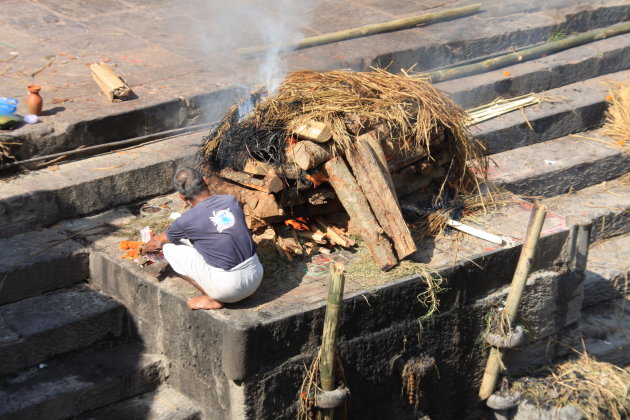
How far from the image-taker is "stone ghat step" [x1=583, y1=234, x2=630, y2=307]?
8406 millimetres

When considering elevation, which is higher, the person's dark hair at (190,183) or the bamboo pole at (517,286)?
the person's dark hair at (190,183)

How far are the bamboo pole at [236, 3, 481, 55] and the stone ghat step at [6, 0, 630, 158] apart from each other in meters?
0.10

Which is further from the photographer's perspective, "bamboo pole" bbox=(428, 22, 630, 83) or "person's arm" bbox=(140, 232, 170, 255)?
"bamboo pole" bbox=(428, 22, 630, 83)

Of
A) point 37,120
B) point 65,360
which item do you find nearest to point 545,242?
point 65,360

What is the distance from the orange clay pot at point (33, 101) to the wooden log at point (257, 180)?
2014mm

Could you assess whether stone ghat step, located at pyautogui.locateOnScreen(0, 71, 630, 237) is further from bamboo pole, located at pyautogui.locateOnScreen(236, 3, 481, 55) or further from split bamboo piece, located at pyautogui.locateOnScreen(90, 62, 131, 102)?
bamboo pole, located at pyautogui.locateOnScreen(236, 3, 481, 55)

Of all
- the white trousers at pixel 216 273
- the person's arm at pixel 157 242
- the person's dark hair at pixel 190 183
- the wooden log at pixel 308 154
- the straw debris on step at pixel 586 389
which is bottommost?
the straw debris on step at pixel 586 389

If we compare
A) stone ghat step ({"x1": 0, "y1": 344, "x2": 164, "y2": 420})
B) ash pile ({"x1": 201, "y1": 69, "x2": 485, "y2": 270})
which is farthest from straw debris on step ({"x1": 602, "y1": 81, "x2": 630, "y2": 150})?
stone ghat step ({"x1": 0, "y1": 344, "x2": 164, "y2": 420})

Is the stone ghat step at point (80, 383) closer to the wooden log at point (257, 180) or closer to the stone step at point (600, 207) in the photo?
the wooden log at point (257, 180)

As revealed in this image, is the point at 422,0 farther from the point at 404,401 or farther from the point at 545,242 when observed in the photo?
the point at 404,401

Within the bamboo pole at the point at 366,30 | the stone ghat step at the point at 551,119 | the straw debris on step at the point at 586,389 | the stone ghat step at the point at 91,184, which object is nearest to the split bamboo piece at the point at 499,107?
the stone ghat step at the point at 551,119

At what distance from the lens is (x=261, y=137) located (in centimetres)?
657

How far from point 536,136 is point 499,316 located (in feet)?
11.1

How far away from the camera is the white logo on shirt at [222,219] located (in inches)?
229
